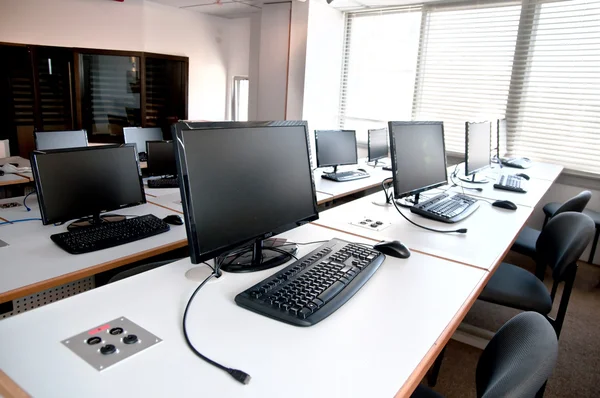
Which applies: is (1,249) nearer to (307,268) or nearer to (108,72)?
(307,268)

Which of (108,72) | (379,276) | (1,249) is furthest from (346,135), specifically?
(108,72)

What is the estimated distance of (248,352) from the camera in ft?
2.92

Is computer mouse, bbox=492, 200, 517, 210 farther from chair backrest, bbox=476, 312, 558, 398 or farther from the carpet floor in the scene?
chair backrest, bbox=476, 312, 558, 398

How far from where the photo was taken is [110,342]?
89 cm

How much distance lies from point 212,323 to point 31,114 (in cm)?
605

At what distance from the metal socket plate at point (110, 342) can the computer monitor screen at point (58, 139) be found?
2.91 meters

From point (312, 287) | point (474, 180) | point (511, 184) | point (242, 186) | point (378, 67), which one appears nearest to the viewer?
point (312, 287)

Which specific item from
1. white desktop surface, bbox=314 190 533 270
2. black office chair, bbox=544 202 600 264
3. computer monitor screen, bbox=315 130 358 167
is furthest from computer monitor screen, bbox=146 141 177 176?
black office chair, bbox=544 202 600 264

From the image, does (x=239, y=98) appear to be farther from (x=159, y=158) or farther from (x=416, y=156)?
(x=416, y=156)

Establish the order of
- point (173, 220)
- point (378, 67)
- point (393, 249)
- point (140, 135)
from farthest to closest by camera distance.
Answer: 1. point (378, 67)
2. point (140, 135)
3. point (173, 220)
4. point (393, 249)

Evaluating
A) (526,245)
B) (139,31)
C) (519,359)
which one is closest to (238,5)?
(139,31)

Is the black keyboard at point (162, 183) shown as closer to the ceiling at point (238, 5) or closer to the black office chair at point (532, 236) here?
the black office chair at point (532, 236)

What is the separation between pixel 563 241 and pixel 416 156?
31.1 inches

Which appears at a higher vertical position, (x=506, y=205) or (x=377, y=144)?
(x=377, y=144)
